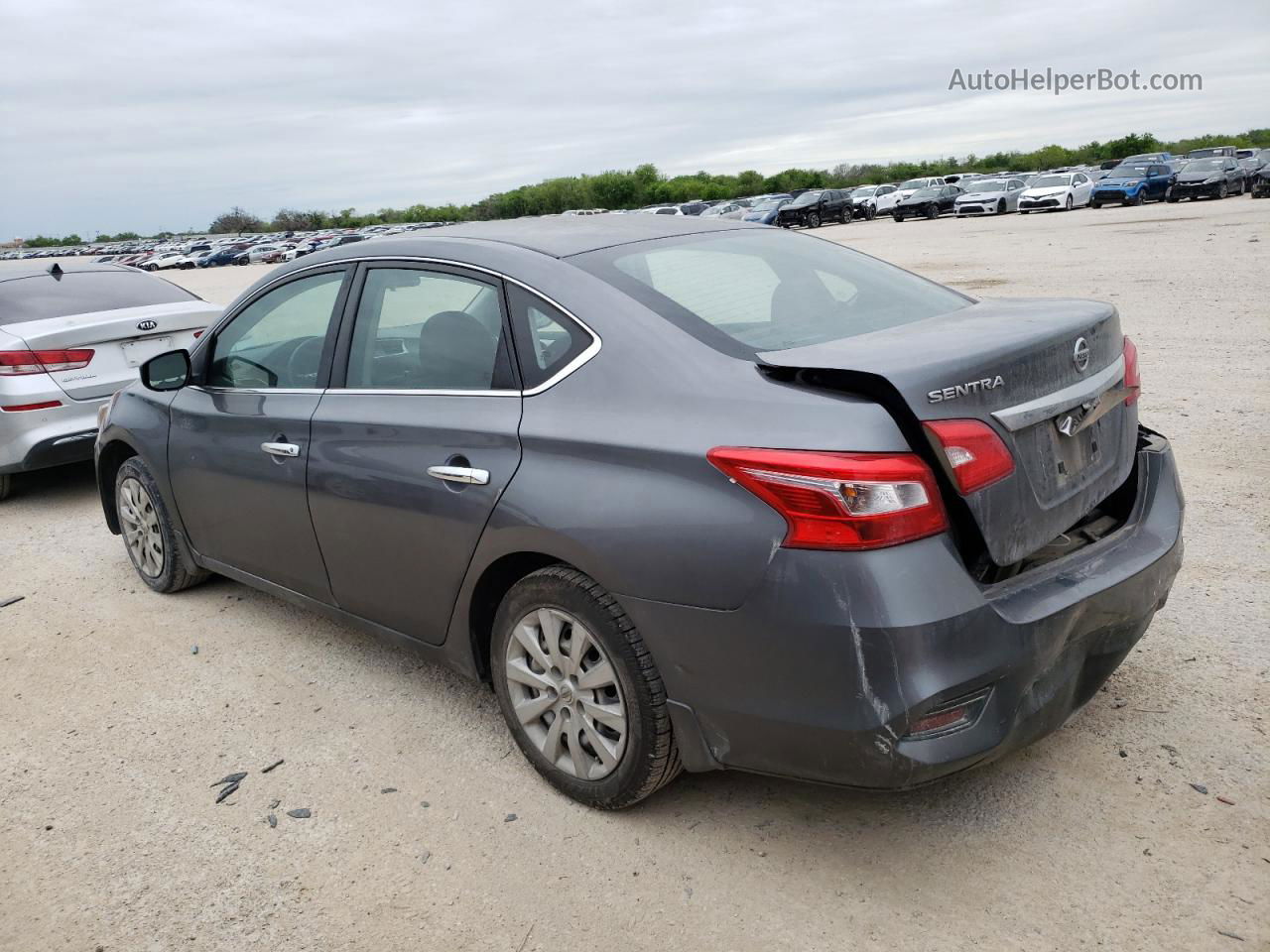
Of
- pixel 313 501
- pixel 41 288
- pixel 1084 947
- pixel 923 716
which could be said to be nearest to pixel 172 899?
pixel 313 501

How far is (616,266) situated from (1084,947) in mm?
2163

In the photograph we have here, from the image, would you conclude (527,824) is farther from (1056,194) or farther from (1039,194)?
(1056,194)

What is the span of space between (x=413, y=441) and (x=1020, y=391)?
71.3 inches

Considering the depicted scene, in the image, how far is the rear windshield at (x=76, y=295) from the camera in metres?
7.08

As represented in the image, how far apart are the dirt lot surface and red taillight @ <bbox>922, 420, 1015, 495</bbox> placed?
3.38 feet

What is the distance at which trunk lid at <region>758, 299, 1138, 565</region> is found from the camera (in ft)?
8.12

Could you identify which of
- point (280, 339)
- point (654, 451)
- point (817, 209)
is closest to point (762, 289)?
point (654, 451)

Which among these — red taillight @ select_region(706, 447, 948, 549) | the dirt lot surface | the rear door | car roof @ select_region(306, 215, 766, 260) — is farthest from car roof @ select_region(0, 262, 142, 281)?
red taillight @ select_region(706, 447, 948, 549)

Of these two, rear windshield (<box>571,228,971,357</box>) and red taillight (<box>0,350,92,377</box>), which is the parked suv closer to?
red taillight (<box>0,350,92,377</box>)

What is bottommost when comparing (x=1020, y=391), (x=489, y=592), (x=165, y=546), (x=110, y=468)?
(x=165, y=546)

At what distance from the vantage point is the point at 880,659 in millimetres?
2350

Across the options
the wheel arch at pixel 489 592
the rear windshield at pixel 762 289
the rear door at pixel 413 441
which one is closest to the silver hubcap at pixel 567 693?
the wheel arch at pixel 489 592

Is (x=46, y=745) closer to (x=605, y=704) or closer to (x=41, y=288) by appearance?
(x=605, y=704)

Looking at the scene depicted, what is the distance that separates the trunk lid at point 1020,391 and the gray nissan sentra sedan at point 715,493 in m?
0.01
